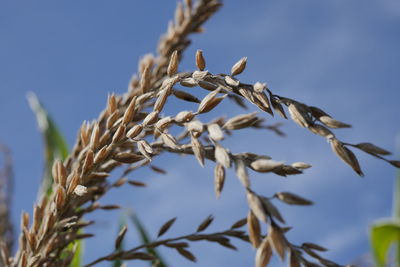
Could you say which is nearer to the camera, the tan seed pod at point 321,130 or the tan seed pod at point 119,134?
the tan seed pod at point 321,130

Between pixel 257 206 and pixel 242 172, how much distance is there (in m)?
0.03

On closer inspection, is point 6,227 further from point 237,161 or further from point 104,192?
point 237,161

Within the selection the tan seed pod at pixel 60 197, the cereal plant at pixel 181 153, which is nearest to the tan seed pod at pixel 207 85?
the cereal plant at pixel 181 153

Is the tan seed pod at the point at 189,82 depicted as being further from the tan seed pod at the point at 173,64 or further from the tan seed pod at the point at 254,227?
the tan seed pod at the point at 254,227

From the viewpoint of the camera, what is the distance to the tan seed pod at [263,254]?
36 centimetres

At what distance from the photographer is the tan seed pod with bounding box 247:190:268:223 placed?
→ 342 mm

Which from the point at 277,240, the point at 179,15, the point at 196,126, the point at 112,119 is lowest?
the point at 277,240

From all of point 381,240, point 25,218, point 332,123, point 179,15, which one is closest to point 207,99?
point 332,123

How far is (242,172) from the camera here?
37 centimetres

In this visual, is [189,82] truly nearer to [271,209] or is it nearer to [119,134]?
[119,134]

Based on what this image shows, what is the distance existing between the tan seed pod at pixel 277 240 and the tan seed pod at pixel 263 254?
20mm

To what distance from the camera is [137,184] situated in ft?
2.57

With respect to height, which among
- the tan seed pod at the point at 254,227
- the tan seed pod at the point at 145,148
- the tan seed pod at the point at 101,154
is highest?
the tan seed pod at the point at 101,154

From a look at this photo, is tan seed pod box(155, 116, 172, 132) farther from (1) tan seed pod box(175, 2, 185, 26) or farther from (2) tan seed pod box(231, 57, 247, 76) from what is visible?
(1) tan seed pod box(175, 2, 185, 26)
